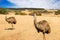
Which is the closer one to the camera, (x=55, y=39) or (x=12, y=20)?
(x=55, y=39)

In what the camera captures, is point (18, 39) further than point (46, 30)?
Yes

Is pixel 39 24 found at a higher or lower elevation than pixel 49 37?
higher

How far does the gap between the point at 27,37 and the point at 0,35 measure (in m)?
1.76

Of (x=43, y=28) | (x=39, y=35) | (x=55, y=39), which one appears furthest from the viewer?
(x=39, y=35)

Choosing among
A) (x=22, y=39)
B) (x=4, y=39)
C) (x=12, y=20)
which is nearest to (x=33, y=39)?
(x=22, y=39)

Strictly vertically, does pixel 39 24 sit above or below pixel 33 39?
above

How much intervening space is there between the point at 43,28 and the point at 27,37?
178 cm

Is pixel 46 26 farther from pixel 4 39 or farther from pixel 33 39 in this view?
pixel 4 39

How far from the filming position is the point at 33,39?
12617 mm

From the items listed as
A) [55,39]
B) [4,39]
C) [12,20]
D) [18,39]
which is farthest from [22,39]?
[12,20]

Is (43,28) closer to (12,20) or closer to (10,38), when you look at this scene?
(10,38)

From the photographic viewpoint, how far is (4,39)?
12.7 metres

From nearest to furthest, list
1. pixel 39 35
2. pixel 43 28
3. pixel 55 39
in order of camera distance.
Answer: pixel 43 28
pixel 55 39
pixel 39 35

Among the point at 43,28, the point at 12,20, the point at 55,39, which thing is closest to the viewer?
the point at 43,28
